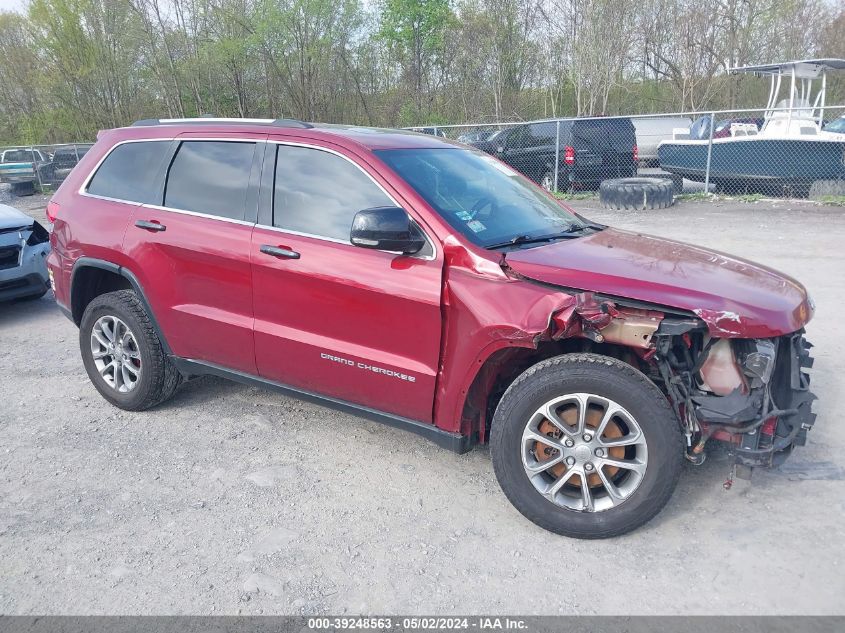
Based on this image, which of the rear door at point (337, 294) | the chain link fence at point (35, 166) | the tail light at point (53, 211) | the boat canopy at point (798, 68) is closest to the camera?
the rear door at point (337, 294)

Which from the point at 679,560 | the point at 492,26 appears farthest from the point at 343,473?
the point at 492,26

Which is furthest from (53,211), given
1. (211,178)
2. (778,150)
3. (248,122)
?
(778,150)

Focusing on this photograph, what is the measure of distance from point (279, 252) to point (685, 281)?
2088mm

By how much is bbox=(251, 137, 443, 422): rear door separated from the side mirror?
0.08 meters

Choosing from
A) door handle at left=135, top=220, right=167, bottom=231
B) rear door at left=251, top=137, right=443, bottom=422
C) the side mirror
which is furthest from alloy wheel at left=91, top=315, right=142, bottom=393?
the side mirror

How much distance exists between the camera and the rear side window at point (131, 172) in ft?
14.2

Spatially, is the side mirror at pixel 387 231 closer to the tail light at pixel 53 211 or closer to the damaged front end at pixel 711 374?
the damaged front end at pixel 711 374

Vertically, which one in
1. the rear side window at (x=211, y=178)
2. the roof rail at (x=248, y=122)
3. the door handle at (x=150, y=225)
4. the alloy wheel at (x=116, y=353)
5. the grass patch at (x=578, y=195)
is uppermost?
the roof rail at (x=248, y=122)

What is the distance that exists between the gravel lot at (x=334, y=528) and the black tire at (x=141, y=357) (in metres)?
0.13

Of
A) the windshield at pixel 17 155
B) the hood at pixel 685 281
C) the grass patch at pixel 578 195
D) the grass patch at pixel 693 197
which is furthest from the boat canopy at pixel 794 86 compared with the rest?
the windshield at pixel 17 155

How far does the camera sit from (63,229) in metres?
4.65

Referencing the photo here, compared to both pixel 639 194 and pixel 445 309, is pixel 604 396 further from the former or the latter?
pixel 639 194

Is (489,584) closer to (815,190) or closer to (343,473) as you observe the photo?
(343,473)

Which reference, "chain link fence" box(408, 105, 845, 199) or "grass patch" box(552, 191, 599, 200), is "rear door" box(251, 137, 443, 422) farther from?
"grass patch" box(552, 191, 599, 200)
